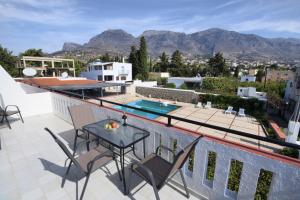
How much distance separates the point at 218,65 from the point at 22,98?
4006 cm

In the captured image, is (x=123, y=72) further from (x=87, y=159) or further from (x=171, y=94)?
(x=87, y=159)

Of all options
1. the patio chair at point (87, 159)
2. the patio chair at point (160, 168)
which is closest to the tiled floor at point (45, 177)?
the patio chair at point (87, 159)

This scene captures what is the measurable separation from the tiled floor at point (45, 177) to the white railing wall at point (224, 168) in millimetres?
294

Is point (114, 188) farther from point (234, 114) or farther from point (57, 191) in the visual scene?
point (234, 114)

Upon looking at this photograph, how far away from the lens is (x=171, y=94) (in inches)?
715

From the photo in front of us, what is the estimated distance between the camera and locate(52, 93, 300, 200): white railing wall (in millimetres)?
1438

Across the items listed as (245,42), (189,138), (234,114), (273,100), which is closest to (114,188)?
(189,138)

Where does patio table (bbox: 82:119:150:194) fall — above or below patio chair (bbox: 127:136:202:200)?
above

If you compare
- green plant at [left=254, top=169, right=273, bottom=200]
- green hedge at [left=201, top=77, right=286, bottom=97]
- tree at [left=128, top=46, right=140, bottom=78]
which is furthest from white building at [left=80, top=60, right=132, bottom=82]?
green plant at [left=254, top=169, right=273, bottom=200]

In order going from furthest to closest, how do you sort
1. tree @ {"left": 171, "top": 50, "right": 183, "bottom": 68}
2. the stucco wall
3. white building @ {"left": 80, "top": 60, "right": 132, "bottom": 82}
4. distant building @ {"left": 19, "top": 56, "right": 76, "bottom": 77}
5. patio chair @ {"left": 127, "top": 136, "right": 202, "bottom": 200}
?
tree @ {"left": 171, "top": 50, "right": 183, "bottom": 68} → white building @ {"left": 80, "top": 60, "right": 132, "bottom": 82} → distant building @ {"left": 19, "top": 56, "right": 76, "bottom": 77} → the stucco wall → patio chair @ {"left": 127, "top": 136, "right": 202, "bottom": 200}

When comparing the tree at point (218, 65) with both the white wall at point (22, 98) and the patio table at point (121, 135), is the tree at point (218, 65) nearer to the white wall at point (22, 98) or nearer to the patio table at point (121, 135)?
the white wall at point (22, 98)

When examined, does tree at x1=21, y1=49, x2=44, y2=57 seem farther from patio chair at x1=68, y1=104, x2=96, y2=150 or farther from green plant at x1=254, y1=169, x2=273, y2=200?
green plant at x1=254, y1=169, x2=273, y2=200

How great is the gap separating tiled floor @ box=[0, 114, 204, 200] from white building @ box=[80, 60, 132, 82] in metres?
27.4

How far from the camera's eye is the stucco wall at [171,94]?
54.8ft
